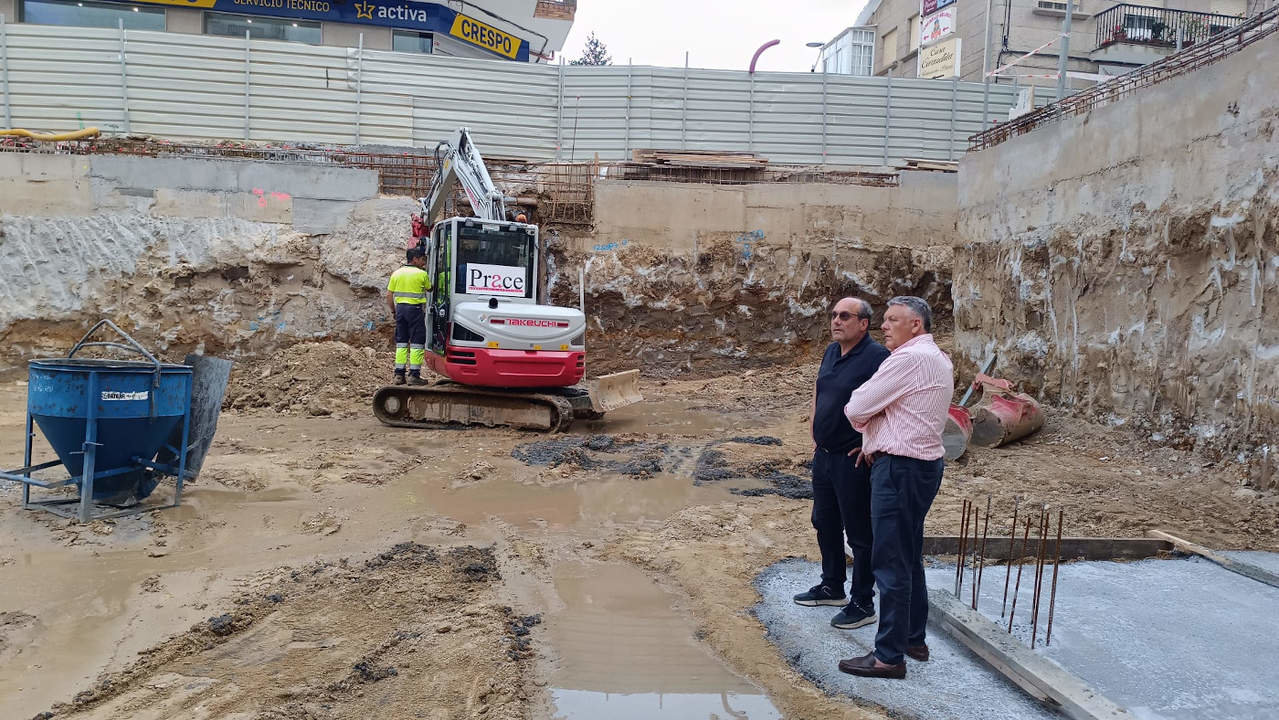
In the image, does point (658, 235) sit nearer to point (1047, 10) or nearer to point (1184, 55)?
point (1184, 55)

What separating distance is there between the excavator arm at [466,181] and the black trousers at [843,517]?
7362mm

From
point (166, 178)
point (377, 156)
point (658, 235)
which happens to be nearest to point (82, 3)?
point (166, 178)

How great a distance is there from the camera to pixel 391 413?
35.6 feet

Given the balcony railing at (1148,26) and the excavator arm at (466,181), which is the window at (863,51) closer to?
the balcony railing at (1148,26)

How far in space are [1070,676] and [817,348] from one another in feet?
41.3

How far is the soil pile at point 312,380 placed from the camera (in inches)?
459

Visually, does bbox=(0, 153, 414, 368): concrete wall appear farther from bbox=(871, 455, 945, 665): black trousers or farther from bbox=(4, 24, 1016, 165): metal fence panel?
bbox=(871, 455, 945, 665): black trousers

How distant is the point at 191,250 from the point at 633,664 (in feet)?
43.1

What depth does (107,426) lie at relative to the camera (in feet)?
19.5

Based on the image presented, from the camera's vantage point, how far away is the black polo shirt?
4.01 m

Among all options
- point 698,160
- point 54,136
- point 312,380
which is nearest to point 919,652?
point 312,380

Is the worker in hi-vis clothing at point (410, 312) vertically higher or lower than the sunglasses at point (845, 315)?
lower

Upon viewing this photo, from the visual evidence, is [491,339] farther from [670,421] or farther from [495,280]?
[670,421]

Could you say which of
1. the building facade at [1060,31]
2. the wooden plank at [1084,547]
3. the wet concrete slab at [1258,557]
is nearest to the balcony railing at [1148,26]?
the building facade at [1060,31]
